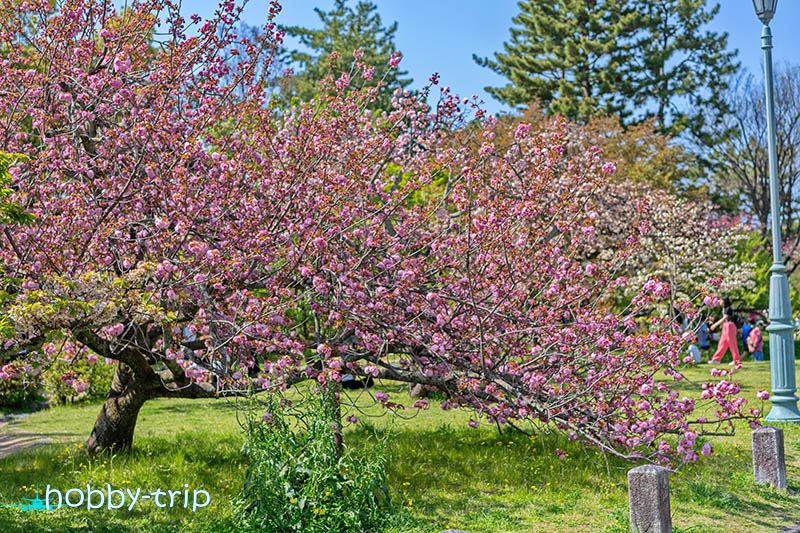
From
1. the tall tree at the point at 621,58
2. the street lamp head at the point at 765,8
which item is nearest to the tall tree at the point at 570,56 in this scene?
the tall tree at the point at 621,58

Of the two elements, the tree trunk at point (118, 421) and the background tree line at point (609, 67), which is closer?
the tree trunk at point (118, 421)

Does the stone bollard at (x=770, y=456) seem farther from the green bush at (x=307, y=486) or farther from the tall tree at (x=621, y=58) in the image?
the tall tree at (x=621, y=58)

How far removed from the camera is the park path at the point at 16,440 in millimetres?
10417

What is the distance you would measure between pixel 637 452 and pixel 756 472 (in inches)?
57.4

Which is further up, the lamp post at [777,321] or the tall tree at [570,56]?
the tall tree at [570,56]

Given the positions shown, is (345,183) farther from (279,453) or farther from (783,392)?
(783,392)

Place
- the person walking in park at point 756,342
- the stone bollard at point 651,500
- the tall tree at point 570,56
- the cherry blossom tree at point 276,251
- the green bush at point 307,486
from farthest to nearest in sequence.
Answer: the tall tree at point 570,56 < the person walking in park at point 756,342 < the cherry blossom tree at point 276,251 < the stone bollard at point 651,500 < the green bush at point 307,486

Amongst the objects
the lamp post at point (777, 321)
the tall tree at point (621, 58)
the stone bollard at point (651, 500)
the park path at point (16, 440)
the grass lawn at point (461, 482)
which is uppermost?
the tall tree at point (621, 58)

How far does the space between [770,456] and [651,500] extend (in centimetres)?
248

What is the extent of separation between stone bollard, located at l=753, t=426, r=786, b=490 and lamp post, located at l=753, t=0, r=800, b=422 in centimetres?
341

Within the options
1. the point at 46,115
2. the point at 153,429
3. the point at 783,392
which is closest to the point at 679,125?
the point at 783,392

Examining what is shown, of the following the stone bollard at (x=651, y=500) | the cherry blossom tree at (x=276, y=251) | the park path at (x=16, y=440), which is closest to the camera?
the stone bollard at (x=651, y=500)

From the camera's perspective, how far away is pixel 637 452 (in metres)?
6.96

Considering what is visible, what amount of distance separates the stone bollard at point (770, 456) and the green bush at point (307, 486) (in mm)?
4172
